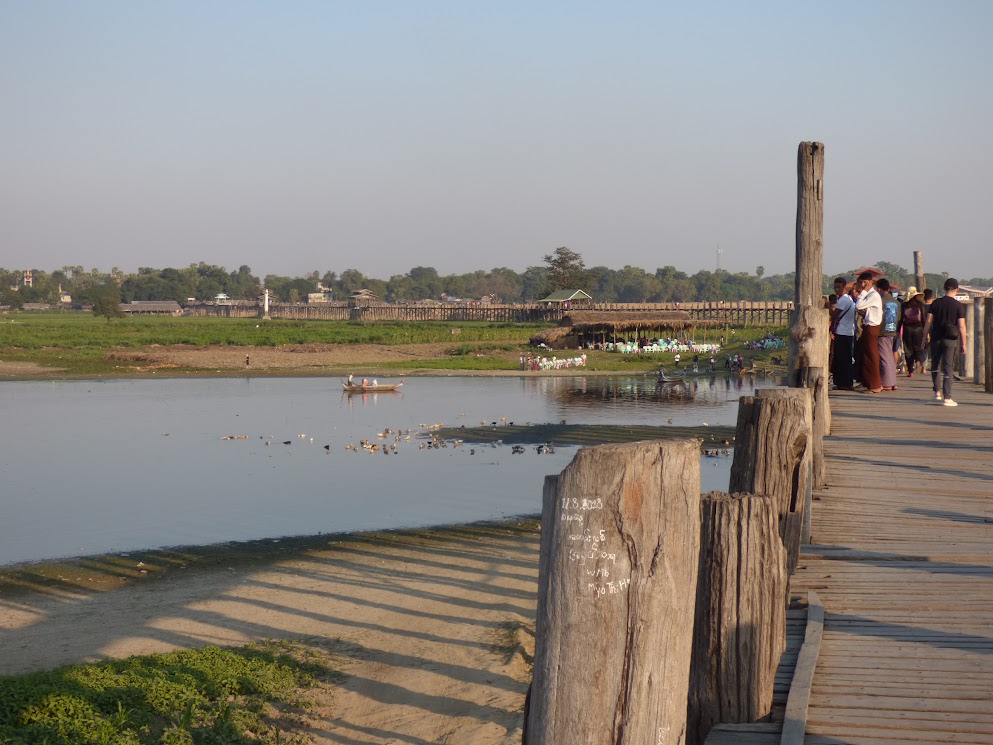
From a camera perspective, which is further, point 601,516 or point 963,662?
point 963,662

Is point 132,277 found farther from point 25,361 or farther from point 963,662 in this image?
point 963,662

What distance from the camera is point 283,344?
69.1 m

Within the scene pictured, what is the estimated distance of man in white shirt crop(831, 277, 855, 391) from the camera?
576 inches

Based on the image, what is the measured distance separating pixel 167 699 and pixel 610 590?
21.7 feet

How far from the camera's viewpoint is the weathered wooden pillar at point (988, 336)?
560 inches

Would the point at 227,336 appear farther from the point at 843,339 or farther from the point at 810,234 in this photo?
the point at 810,234

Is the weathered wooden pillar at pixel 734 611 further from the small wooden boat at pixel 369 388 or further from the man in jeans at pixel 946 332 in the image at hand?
the small wooden boat at pixel 369 388

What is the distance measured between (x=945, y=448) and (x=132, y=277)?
197 metres

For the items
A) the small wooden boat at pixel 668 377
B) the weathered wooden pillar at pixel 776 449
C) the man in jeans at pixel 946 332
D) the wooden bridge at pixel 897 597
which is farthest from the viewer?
the small wooden boat at pixel 668 377

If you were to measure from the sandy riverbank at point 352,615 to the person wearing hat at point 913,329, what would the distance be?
665 cm

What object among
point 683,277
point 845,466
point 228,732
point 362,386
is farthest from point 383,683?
point 683,277

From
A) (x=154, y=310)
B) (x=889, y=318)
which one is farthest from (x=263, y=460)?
(x=154, y=310)

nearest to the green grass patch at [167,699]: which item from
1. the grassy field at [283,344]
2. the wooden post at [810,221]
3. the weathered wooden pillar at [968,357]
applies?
the wooden post at [810,221]

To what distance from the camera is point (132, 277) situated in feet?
638
